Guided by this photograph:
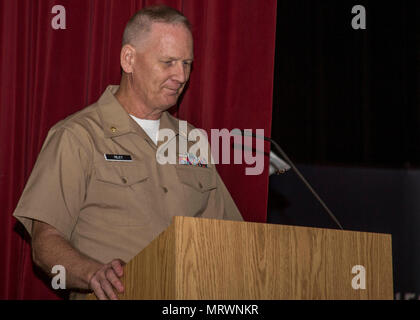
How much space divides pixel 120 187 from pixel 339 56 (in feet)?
5.60

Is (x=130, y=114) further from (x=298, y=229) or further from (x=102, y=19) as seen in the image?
(x=298, y=229)

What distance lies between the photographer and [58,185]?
1870mm

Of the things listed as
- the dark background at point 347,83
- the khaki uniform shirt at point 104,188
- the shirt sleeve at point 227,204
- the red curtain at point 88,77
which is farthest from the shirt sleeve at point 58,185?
the dark background at point 347,83

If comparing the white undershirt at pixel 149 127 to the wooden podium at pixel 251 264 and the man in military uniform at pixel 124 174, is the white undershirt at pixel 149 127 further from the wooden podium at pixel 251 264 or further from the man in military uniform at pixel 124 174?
the wooden podium at pixel 251 264

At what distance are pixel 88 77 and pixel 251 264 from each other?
1278 mm

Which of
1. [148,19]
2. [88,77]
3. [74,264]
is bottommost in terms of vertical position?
[74,264]

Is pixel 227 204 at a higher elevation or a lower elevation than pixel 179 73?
lower

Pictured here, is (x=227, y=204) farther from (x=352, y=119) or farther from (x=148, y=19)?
(x=352, y=119)

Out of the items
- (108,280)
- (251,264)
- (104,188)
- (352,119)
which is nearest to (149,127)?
(104,188)

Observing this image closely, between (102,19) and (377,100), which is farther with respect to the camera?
(377,100)

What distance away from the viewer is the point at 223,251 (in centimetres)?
125

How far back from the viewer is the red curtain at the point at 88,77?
218 cm
